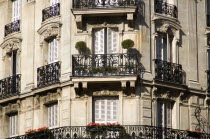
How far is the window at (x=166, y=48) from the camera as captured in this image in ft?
145

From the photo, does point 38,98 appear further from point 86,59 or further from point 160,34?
point 160,34

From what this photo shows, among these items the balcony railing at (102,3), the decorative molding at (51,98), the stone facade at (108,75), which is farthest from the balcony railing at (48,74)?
the balcony railing at (102,3)

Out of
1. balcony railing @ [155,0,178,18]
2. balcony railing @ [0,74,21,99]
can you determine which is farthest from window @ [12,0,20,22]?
balcony railing @ [155,0,178,18]

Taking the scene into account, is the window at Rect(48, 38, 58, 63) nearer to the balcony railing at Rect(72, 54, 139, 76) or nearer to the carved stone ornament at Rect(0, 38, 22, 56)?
the carved stone ornament at Rect(0, 38, 22, 56)

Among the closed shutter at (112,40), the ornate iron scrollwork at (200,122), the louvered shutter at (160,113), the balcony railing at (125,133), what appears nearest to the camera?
the balcony railing at (125,133)

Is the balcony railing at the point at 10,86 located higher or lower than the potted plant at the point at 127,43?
lower

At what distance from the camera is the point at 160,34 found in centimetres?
4428

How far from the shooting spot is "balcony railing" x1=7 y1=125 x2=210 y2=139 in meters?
41.1

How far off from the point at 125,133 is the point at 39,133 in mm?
4454

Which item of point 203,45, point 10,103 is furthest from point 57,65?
point 203,45

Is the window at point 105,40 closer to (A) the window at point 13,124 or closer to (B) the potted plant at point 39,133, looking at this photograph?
(B) the potted plant at point 39,133

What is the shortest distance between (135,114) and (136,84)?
4.65ft

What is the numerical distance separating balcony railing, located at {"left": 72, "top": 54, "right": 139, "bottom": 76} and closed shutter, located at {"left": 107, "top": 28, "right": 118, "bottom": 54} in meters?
0.70

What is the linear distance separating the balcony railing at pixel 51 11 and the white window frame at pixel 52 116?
15.1 feet
